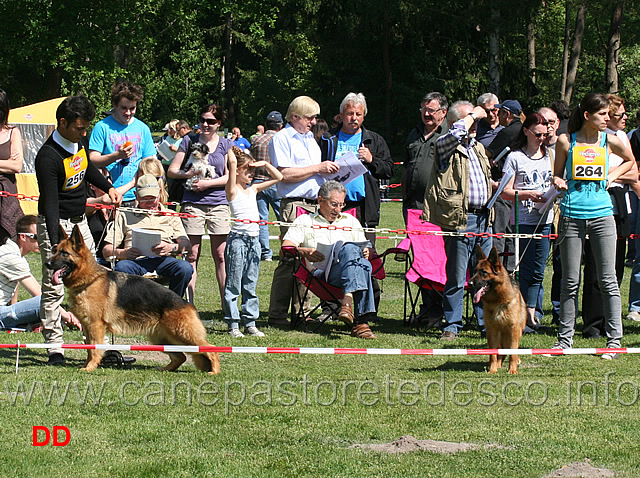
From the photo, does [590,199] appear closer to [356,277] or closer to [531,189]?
[531,189]

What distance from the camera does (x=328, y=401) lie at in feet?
18.9

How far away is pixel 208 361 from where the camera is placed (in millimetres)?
6562

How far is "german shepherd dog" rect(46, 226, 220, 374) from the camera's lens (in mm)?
6496

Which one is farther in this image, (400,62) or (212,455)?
(400,62)

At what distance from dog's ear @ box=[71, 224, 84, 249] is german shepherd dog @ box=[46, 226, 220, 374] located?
0.12 ft

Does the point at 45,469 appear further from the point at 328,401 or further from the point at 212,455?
the point at 328,401

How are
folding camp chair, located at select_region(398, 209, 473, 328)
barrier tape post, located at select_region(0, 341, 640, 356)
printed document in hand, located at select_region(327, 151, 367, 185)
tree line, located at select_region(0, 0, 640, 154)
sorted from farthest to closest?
tree line, located at select_region(0, 0, 640, 154) → folding camp chair, located at select_region(398, 209, 473, 328) → printed document in hand, located at select_region(327, 151, 367, 185) → barrier tape post, located at select_region(0, 341, 640, 356)

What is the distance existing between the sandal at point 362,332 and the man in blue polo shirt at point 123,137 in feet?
7.98

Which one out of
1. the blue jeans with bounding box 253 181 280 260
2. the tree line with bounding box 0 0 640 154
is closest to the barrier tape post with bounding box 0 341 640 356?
the blue jeans with bounding box 253 181 280 260

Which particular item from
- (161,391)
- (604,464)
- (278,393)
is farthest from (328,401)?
(604,464)

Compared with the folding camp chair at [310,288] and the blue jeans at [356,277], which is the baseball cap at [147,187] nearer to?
the folding camp chair at [310,288]

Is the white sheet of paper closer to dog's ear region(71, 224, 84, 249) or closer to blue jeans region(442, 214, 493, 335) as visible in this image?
blue jeans region(442, 214, 493, 335)

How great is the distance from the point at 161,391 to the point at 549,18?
41368mm

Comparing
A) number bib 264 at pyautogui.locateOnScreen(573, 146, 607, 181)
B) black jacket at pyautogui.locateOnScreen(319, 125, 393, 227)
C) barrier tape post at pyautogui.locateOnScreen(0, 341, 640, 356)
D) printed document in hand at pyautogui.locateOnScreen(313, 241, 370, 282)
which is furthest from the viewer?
black jacket at pyautogui.locateOnScreen(319, 125, 393, 227)
